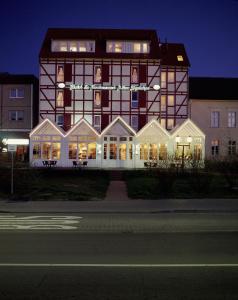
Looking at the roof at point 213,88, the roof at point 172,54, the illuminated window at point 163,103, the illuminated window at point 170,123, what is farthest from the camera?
the roof at point 213,88

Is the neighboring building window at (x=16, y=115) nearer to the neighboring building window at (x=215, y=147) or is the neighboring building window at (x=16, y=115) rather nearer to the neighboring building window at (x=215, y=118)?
the neighboring building window at (x=215, y=118)

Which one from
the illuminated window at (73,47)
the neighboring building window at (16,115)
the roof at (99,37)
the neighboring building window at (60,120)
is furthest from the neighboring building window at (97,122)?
the neighboring building window at (16,115)

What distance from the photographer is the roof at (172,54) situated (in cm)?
4888

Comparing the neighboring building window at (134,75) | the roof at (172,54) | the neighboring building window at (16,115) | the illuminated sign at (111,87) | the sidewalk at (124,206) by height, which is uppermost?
the roof at (172,54)

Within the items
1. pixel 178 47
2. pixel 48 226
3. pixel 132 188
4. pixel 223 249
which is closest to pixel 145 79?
pixel 178 47

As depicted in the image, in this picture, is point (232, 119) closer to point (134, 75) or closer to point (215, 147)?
point (215, 147)

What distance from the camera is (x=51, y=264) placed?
8.24 meters

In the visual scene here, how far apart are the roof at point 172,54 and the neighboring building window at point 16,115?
18.1 m

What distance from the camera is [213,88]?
51906 millimetres

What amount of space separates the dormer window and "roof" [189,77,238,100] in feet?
26.4

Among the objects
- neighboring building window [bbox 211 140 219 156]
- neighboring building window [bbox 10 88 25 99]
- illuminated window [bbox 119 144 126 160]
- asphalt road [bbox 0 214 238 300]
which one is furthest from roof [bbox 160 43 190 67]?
asphalt road [bbox 0 214 238 300]

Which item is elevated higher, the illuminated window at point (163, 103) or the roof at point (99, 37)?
the roof at point (99, 37)

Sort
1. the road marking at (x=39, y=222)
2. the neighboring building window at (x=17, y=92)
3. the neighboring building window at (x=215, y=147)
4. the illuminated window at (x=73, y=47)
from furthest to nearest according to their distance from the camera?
the neighboring building window at (x=17, y=92) → the neighboring building window at (x=215, y=147) → the illuminated window at (x=73, y=47) → the road marking at (x=39, y=222)

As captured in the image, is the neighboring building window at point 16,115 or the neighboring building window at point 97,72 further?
the neighboring building window at point 16,115
